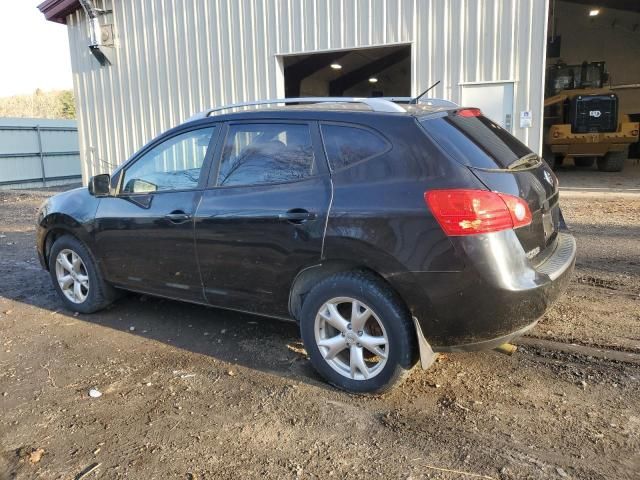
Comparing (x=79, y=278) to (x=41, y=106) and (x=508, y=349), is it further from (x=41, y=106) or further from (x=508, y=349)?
(x=41, y=106)

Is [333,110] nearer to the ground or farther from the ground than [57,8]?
→ nearer to the ground

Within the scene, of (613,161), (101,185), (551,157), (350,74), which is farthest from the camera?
(350,74)

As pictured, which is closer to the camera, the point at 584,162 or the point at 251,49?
the point at 251,49

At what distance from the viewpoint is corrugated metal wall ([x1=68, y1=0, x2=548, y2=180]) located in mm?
10555

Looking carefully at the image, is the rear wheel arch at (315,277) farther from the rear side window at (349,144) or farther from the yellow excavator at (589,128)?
the yellow excavator at (589,128)

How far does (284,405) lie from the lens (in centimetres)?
348

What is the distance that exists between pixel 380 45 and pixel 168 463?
995cm

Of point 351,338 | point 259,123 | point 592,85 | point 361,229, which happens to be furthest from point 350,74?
point 351,338

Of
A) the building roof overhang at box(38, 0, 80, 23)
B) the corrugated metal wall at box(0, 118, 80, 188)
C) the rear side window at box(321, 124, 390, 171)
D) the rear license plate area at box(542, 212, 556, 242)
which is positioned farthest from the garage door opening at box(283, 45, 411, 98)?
the rear license plate area at box(542, 212, 556, 242)

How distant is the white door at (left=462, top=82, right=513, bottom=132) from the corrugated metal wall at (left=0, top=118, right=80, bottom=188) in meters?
14.9

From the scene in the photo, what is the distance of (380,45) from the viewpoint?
11.3 meters

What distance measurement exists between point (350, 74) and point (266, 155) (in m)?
19.7

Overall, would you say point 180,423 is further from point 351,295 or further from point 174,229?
point 174,229

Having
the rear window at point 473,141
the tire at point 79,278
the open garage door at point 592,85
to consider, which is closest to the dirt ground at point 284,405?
the tire at point 79,278
